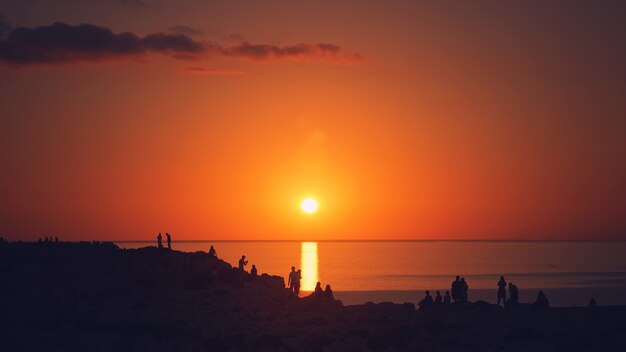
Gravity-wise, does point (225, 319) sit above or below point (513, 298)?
below

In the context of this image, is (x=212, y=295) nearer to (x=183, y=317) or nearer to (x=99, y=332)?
(x=183, y=317)

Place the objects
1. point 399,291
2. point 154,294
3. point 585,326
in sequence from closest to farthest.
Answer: point 585,326, point 154,294, point 399,291

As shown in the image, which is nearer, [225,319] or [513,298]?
[225,319]

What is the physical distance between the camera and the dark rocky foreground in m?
39.7

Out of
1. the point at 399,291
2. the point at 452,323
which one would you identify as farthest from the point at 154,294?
the point at 399,291

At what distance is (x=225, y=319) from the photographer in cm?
4419

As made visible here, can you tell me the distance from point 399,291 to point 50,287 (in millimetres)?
101631

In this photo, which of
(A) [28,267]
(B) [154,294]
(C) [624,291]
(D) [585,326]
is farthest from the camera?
(C) [624,291]

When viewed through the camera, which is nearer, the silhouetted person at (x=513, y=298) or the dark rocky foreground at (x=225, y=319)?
the dark rocky foreground at (x=225, y=319)

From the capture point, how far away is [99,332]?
4197cm

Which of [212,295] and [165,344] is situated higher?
[212,295]

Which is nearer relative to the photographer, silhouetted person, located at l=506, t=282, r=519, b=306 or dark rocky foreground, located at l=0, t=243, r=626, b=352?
dark rocky foreground, located at l=0, t=243, r=626, b=352

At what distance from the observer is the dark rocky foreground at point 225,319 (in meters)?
39.7

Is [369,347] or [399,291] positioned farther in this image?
[399,291]
